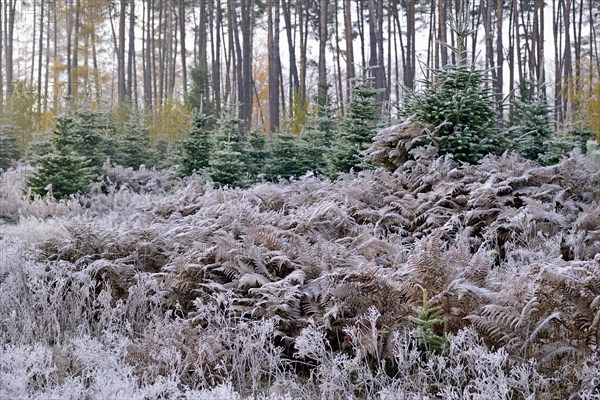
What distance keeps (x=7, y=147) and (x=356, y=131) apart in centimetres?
1155

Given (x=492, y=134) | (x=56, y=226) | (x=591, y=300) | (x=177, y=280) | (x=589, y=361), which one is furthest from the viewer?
(x=492, y=134)

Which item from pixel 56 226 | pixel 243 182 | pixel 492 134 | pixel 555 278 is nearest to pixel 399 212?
pixel 492 134

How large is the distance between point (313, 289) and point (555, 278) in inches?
59.2

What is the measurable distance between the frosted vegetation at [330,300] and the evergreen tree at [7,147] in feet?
37.5

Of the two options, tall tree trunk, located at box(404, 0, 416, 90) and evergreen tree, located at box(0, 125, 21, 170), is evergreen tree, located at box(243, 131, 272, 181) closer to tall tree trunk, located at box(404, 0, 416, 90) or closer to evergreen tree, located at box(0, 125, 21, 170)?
evergreen tree, located at box(0, 125, 21, 170)

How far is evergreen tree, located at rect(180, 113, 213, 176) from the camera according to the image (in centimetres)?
1295

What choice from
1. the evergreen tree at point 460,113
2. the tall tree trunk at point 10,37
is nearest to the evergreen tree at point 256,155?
the evergreen tree at point 460,113

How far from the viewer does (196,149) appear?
13086 millimetres

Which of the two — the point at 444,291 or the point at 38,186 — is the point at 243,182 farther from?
the point at 444,291

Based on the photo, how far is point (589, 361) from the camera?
9.64 ft

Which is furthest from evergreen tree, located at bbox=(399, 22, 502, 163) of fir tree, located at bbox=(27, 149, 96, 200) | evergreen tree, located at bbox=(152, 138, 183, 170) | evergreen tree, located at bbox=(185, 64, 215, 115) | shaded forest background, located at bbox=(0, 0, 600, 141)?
evergreen tree, located at bbox=(185, 64, 215, 115)

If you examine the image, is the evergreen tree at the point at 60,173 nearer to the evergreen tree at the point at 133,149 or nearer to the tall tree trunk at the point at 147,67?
the evergreen tree at the point at 133,149

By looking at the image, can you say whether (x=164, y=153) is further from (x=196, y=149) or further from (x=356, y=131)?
(x=356, y=131)

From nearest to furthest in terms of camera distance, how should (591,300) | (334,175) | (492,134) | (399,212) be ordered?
(591,300) < (399,212) < (492,134) < (334,175)
